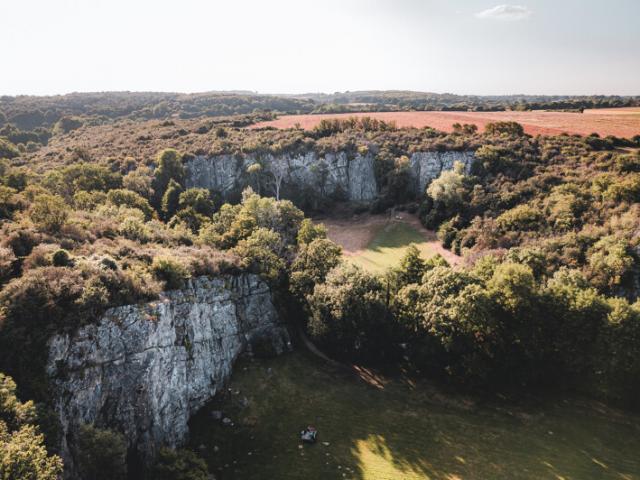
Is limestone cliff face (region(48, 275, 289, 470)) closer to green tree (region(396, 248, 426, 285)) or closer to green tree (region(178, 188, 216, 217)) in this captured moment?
green tree (region(396, 248, 426, 285))

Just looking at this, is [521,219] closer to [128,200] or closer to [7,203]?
[128,200]

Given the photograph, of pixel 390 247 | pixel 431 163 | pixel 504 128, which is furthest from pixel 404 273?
pixel 504 128

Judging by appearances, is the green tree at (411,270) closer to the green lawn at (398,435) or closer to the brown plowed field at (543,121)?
the green lawn at (398,435)

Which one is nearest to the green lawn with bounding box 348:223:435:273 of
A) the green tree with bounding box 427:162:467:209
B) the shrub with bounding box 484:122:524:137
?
the green tree with bounding box 427:162:467:209

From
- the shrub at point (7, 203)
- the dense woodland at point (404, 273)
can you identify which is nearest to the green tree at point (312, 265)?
the dense woodland at point (404, 273)

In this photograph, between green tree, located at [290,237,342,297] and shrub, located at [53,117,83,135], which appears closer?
green tree, located at [290,237,342,297]

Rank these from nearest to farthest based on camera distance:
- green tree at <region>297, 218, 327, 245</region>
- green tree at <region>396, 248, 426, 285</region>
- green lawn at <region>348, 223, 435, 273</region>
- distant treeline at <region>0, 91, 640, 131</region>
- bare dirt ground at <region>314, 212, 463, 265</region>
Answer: green tree at <region>396, 248, 426, 285</region>
green tree at <region>297, 218, 327, 245</region>
green lawn at <region>348, 223, 435, 273</region>
bare dirt ground at <region>314, 212, 463, 265</region>
distant treeline at <region>0, 91, 640, 131</region>

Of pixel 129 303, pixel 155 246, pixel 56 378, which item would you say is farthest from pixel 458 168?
pixel 56 378
